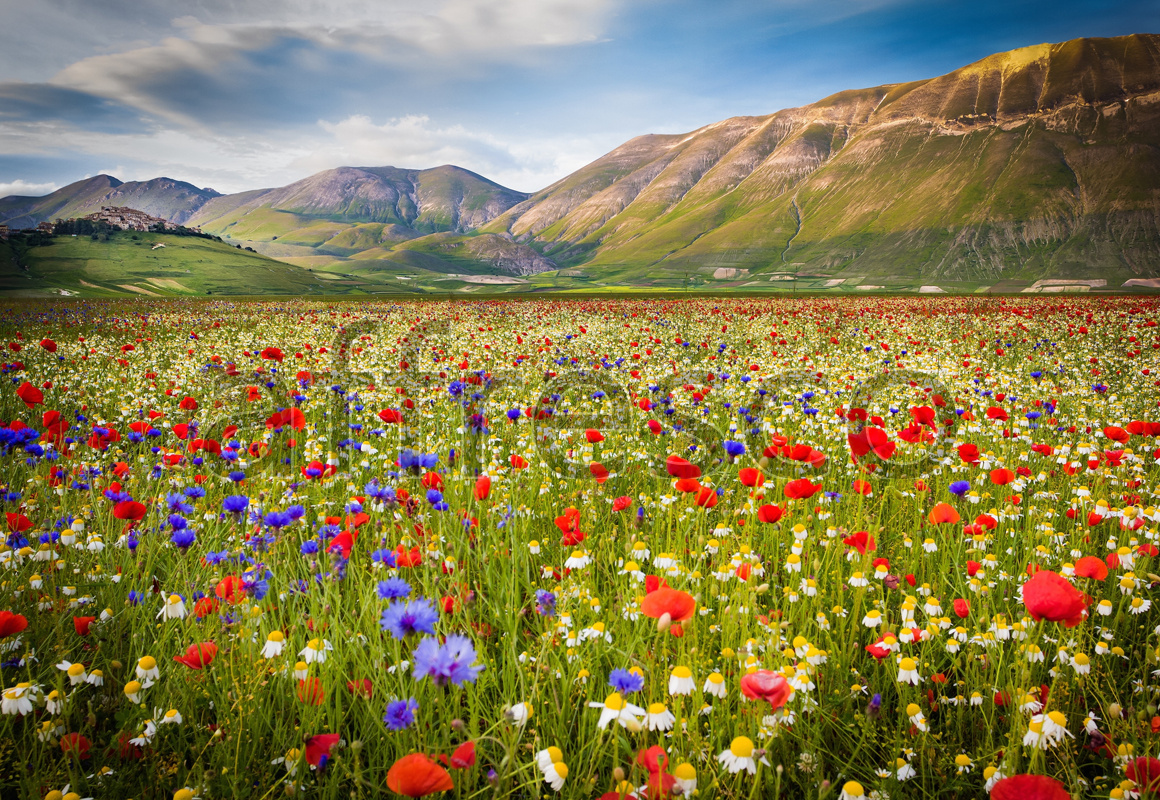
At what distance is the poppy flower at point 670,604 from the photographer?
70.4 inches

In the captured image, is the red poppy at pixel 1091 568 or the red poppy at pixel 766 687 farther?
the red poppy at pixel 1091 568

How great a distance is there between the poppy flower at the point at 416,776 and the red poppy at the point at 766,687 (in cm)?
90

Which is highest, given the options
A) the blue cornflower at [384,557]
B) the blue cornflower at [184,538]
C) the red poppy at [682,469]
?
the red poppy at [682,469]

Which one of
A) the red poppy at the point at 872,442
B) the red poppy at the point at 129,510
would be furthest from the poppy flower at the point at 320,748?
the red poppy at the point at 872,442

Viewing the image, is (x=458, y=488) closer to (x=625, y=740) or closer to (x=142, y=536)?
(x=142, y=536)

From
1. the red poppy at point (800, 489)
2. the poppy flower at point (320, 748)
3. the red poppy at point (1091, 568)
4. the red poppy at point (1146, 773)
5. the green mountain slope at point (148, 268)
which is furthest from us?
the green mountain slope at point (148, 268)

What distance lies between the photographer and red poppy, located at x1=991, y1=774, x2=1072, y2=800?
1.40 metres

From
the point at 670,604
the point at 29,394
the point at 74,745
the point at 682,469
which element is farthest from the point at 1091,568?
the point at 29,394

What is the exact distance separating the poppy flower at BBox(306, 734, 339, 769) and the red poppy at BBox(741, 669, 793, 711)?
1.46 metres

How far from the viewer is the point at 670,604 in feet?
5.90

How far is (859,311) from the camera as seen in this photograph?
23.7 metres

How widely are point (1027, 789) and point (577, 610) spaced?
1.90m

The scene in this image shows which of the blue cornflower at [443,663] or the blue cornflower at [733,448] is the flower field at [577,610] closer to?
the blue cornflower at [443,663]

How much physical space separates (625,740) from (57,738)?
227 centimetres
